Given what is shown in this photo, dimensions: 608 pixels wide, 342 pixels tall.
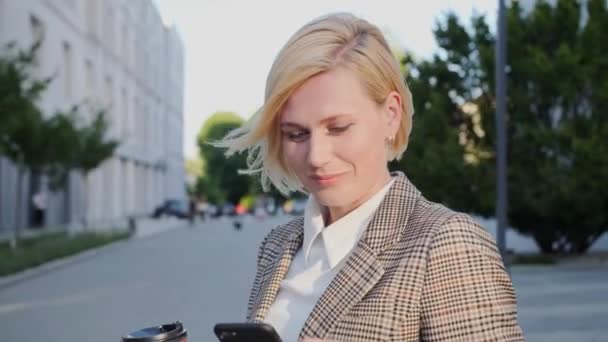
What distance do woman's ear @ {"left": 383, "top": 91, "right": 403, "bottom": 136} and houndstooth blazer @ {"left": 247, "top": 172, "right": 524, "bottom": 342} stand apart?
149mm

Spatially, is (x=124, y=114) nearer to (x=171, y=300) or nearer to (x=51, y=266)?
(x=51, y=266)

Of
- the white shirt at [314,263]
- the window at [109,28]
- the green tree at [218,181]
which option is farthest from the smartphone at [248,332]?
the green tree at [218,181]

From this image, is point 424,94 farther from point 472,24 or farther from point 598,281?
point 598,281

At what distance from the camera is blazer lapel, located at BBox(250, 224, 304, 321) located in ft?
5.46

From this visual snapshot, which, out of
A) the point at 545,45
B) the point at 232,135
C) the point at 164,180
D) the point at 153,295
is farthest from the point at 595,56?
the point at 164,180

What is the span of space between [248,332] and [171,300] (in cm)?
1003

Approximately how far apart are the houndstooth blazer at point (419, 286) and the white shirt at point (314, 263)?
55 millimetres

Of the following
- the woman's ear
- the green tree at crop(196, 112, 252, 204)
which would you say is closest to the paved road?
the woman's ear

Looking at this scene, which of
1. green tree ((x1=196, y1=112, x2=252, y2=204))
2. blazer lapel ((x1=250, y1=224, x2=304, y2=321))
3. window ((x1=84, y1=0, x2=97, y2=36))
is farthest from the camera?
green tree ((x1=196, y1=112, x2=252, y2=204))

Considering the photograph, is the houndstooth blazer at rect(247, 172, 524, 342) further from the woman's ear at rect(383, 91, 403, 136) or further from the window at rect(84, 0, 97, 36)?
the window at rect(84, 0, 97, 36)

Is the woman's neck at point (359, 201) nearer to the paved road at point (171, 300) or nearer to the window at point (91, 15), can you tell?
the paved road at point (171, 300)

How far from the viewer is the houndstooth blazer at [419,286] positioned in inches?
50.8

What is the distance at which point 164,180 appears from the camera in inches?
3061

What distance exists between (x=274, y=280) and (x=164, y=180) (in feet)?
254
